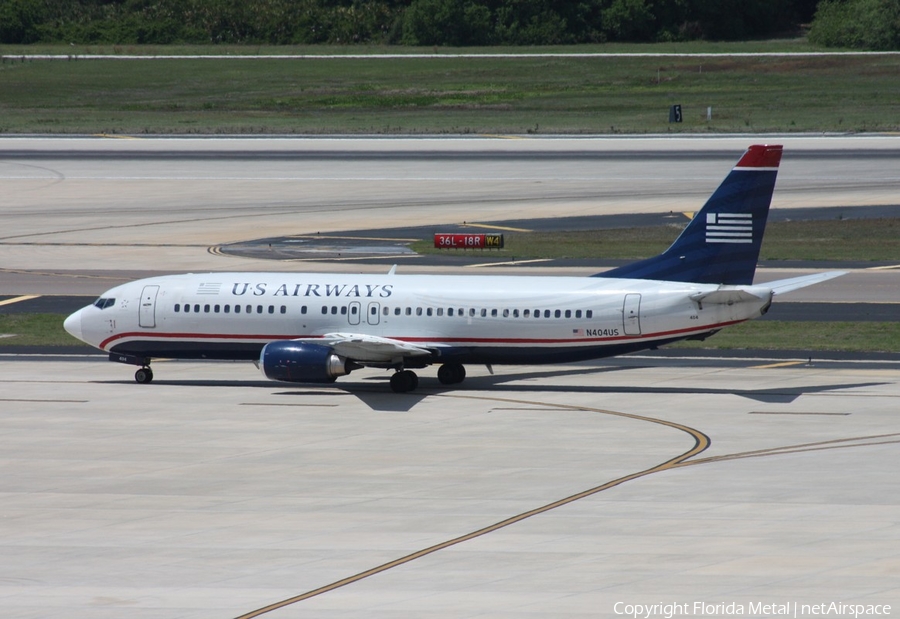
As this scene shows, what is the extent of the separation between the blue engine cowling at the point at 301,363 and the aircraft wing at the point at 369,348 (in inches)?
16.2

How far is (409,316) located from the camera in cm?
4375

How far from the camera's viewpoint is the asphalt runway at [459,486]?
930 inches

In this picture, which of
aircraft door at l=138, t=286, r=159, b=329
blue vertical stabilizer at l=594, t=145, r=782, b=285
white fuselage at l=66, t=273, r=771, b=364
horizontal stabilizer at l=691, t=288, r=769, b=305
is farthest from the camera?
aircraft door at l=138, t=286, r=159, b=329

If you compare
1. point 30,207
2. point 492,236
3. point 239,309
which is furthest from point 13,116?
point 239,309

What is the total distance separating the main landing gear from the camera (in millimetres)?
43562

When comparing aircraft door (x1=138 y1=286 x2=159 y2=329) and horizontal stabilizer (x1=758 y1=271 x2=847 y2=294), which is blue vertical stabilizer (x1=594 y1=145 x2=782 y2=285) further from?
aircraft door (x1=138 y1=286 x2=159 y2=329)

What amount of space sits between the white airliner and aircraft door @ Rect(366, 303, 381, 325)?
0.11 ft

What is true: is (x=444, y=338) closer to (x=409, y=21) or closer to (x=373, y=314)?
(x=373, y=314)

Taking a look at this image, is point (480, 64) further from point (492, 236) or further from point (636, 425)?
point (636, 425)

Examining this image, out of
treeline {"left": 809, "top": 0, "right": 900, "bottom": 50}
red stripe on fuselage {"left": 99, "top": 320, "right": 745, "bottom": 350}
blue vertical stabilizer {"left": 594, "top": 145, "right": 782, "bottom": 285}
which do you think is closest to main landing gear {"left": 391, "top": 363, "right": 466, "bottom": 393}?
red stripe on fuselage {"left": 99, "top": 320, "right": 745, "bottom": 350}

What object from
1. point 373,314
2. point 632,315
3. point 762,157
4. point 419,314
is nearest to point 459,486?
Answer: point 632,315

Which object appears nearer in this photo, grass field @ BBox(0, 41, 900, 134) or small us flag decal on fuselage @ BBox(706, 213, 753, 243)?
small us flag decal on fuselage @ BBox(706, 213, 753, 243)

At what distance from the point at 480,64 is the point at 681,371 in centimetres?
12450

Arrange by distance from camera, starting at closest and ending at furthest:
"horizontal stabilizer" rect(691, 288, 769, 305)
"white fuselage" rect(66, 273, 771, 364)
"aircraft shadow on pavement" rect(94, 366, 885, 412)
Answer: "horizontal stabilizer" rect(691, 288, 769, 305)
"white fuselage" rect(66, 273, 771, 364)
"aircraft shadow on pavement" rect(94, 366, 885, 412)
